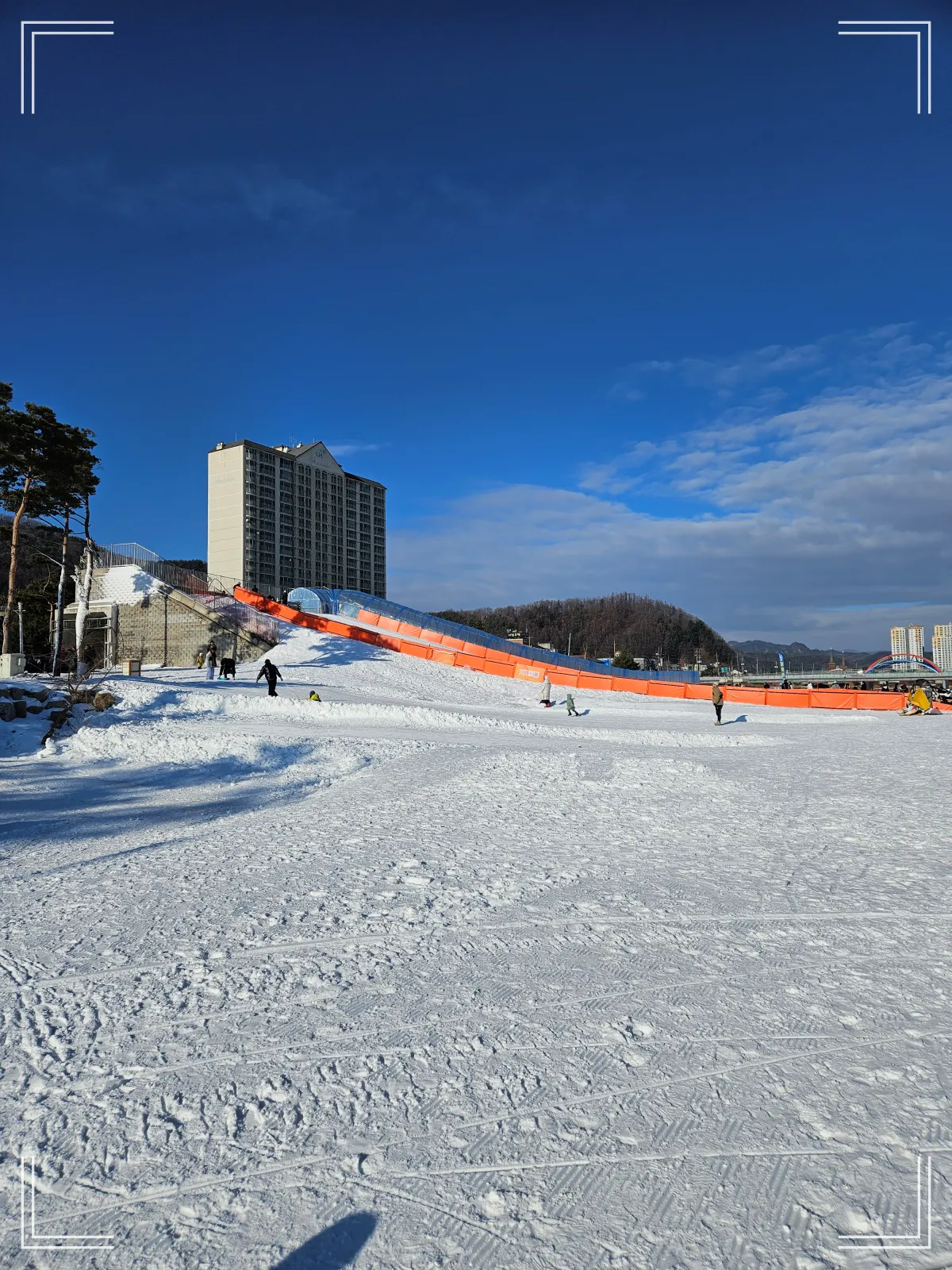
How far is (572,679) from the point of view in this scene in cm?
3353

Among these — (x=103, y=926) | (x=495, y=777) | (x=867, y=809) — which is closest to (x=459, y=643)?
(x=495, y=777)

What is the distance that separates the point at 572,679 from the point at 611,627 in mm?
113703

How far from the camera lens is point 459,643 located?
4047 centimetres

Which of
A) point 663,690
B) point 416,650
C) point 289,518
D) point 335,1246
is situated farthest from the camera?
point 289,518

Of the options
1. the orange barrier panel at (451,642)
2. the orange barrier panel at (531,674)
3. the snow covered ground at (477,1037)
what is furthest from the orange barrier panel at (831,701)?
the snow covered ground at (477,1037)

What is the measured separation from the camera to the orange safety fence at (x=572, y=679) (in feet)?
102

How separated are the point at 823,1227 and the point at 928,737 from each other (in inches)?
726

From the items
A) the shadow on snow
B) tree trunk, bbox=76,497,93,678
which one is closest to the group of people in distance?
tree trunk, bbox=76,497,93,678

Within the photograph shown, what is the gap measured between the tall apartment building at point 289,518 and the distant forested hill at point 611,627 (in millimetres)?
27938

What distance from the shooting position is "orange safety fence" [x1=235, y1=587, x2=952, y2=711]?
31.2m

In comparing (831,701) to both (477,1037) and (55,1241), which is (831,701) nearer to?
(477,1037)

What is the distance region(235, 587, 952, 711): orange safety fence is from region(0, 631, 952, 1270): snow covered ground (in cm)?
2421

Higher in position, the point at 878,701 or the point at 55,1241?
the point at 878,701

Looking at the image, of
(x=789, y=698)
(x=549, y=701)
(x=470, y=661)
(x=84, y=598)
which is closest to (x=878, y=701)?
(x=789, y=698)
